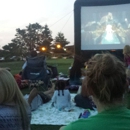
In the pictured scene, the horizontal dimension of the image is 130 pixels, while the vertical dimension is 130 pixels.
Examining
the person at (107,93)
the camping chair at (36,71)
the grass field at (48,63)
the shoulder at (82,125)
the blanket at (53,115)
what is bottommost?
the grass field at (48,63)

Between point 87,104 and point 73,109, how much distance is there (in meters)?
0.26

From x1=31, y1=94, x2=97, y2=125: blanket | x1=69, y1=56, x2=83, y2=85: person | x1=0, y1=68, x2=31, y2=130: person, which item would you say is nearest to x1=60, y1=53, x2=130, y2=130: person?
x1=0, y1=68, x2=31, y2=130: person

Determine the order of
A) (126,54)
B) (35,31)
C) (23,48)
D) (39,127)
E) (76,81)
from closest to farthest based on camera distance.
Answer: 1. (39,127)
2. (126,54)
3. (76,81)
4. (23,48)
5. (35,31)

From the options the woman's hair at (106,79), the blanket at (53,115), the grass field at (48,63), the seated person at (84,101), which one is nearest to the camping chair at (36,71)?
the blanket at (53,115)

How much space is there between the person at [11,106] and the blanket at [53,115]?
222 centimetres

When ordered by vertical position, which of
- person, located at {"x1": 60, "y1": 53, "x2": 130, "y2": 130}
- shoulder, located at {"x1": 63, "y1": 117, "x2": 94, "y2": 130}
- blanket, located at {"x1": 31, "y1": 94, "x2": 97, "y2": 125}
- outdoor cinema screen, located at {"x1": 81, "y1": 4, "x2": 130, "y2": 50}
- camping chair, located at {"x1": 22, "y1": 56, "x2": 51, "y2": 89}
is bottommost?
blanket, located at {"x1": 31, "y1": 94, "x2": 97, "y2": 125}

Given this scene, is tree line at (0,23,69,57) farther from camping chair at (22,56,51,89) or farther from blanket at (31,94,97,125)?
blanket at (31,94,97,125)

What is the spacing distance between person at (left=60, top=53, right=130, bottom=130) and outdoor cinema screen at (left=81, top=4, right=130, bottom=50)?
8305 mm

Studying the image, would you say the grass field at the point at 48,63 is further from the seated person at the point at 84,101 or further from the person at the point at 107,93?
the person at the point at 107,93

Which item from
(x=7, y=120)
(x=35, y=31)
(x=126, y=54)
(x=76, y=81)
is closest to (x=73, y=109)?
(x=126, y=54)

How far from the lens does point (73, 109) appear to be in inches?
191

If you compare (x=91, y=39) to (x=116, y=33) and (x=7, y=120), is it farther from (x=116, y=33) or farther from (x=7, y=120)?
(x=7, y=120)

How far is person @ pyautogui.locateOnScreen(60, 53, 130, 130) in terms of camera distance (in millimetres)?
1060

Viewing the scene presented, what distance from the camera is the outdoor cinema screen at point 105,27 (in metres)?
9.16
